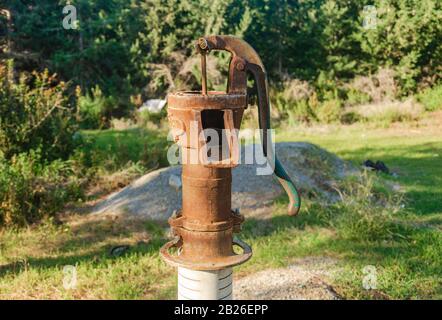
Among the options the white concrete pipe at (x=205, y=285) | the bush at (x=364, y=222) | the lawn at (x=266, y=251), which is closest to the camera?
the white concrete pipe at (x=205, y=285)

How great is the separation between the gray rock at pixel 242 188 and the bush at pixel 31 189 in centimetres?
45

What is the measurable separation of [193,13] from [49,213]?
9318 mm

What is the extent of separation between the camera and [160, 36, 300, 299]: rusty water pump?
1193 millimetres

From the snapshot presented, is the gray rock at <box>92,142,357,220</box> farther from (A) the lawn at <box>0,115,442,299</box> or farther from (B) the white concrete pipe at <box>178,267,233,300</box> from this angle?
(B) the white concrete pipe at <box>178,267,233,300</box>

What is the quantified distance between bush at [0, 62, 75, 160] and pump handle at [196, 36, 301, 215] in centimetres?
471

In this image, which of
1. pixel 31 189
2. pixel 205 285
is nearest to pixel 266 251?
pixel 31 189

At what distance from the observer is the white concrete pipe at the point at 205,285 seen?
3.91 feet

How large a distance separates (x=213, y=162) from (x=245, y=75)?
0.78ft

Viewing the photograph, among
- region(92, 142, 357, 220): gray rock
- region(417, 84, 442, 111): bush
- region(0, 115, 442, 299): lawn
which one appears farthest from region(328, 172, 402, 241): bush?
region(417, 84, 442, 111): bush

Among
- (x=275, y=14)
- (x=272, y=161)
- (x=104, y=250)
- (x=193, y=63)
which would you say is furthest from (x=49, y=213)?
(x=275, y=14)

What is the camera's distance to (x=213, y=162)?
3.97ft

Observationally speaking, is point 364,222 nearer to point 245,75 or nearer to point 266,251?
point 266,251

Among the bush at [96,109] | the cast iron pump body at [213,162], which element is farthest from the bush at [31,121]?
the bush at [96,109]

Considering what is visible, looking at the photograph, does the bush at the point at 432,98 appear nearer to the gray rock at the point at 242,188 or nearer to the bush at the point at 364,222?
the gray rock at the point at 242,188
